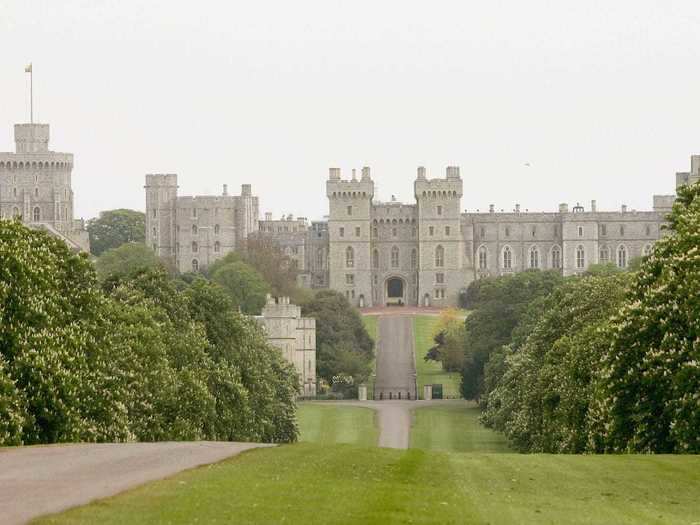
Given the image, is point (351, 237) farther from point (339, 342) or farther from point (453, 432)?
point (453, 432)

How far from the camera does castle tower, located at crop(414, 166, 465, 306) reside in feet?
547

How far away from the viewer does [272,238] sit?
177m

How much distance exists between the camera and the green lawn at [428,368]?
108463 mm

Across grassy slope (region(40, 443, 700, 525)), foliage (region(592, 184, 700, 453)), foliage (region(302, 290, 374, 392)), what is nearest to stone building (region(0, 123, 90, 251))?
foliage (region(302, 290, 374, 392))

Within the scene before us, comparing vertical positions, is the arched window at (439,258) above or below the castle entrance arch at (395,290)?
above

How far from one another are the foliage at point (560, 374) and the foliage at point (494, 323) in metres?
26.9

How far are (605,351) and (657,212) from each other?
13409 centimetres

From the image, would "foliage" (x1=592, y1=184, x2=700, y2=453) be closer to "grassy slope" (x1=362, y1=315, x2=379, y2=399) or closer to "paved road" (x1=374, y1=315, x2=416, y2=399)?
"paved road" (x1=374, y1=315, x2=416, y2=399)

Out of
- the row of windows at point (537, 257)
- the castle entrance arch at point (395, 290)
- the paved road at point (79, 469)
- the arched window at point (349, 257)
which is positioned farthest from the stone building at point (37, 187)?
the paved road at point (79, 469)

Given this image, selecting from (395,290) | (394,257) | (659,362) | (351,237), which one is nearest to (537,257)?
(395,290)

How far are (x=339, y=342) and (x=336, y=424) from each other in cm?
2990

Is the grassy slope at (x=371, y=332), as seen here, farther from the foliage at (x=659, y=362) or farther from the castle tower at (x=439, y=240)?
the foliage at (x=659, y=362)

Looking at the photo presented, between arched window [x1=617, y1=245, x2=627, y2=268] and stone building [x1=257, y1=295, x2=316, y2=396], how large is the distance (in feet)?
233

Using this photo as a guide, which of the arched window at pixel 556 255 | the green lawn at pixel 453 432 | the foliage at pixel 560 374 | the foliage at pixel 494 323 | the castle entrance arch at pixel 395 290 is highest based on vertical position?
the arched window at pixel 556 255
